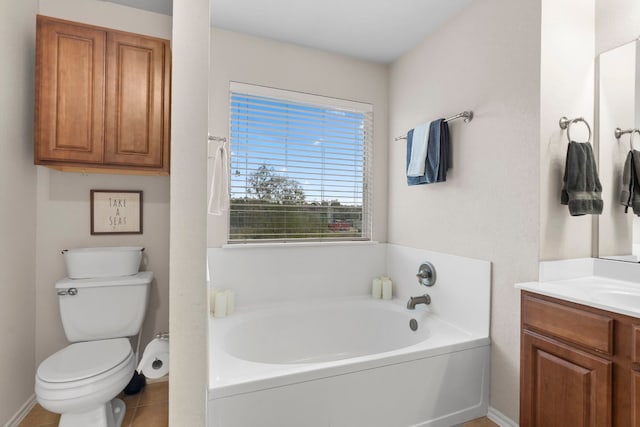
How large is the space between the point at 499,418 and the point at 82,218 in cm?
289

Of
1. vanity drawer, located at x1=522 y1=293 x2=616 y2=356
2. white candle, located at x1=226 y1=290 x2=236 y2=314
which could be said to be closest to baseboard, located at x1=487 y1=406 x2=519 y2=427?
vanity drawer, located at x1=522 y1=293 x2=616 y2=356

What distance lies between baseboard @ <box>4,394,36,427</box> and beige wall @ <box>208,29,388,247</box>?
1404 millimetres

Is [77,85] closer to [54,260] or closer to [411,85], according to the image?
[54,260]

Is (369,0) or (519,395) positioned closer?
(519,395)

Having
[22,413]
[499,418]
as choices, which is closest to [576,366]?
[499,418]

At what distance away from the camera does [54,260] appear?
2096 mm

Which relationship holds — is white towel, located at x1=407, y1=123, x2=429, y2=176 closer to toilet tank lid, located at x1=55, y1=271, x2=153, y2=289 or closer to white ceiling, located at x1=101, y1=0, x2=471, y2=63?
white ceiling, located at x1=101, y1=0, x2=471, y2=63

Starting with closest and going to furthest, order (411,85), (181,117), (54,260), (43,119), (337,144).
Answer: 1. (181,117)
2. (43,119)
3. (54,260)
4. (411,85)
5. (337,144)

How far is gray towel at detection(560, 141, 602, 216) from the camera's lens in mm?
1620

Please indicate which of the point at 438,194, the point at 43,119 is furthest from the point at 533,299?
the point at 43,119

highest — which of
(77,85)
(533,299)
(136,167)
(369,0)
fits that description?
(369,0)

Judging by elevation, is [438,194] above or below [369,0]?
below

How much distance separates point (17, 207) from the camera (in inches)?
72.5

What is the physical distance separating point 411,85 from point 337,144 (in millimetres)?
771
